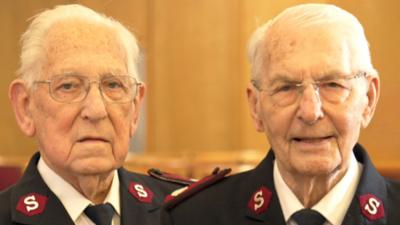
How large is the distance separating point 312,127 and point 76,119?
829mm

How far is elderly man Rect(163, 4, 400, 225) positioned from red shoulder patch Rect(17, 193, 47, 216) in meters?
0.48

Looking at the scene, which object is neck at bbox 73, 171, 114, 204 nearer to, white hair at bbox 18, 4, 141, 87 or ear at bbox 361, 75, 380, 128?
white hair at bbox 18, 4, 141, 87

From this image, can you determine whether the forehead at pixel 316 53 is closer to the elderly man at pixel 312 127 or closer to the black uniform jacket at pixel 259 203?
the elderly man at pixel 312 127

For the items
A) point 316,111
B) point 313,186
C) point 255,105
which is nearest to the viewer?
point 316,111

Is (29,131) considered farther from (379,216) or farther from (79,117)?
(379,216)

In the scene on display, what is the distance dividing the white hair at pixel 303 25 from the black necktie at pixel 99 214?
2.26 ft

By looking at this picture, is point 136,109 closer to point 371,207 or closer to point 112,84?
point 112,84

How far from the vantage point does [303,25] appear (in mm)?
2289

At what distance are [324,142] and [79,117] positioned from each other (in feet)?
2.78

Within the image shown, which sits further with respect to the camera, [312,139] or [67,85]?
[67,85]

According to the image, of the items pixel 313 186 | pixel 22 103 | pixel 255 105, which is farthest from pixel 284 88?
pixel 22 103

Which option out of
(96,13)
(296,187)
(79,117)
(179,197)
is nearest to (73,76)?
(79,117)

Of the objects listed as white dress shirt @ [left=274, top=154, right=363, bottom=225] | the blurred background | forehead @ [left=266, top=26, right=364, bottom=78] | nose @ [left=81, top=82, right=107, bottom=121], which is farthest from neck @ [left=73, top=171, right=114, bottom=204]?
the blurred background

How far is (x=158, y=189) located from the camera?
2.92m
